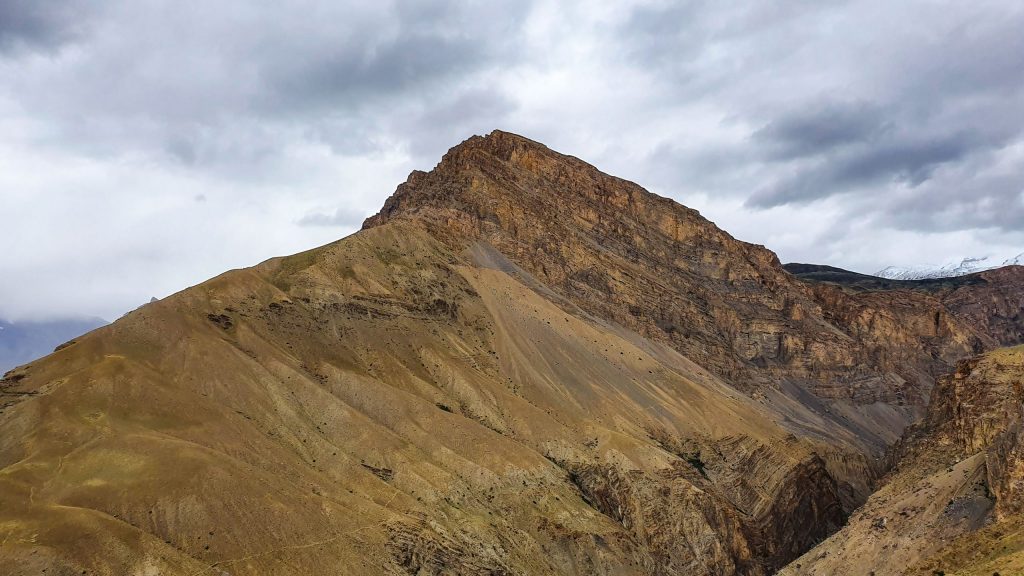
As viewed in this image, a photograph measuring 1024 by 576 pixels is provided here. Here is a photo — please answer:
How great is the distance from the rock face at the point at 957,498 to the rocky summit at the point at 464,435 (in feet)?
0.85

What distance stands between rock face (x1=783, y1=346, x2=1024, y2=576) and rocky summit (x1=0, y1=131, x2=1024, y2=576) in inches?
10.2

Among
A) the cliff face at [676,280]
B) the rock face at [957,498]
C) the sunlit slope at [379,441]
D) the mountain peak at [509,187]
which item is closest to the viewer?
the rock face at [957,498]

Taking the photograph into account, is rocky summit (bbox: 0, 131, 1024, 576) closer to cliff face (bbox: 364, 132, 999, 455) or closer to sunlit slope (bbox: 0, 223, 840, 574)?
sunlit slope (bbox: 0, 223, 840, 574)

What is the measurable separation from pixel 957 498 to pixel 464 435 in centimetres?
4386

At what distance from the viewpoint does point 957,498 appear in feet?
196

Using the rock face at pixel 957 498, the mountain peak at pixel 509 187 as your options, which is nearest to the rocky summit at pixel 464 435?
the rock face at pixel 957 498

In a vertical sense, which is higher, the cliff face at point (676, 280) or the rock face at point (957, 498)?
the cliff face at point (676, 280)

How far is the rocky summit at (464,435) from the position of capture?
189ft

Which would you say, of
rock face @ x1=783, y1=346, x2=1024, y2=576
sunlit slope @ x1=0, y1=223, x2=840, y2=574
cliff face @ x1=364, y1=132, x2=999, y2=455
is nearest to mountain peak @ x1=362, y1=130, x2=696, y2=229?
cliff face @ x1=364, y1=132, x2=999, y2=455

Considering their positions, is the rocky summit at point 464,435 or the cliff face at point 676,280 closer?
the rocky summit at point 464,435

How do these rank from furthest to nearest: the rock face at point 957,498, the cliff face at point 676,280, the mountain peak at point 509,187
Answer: the mountain peak at point 509,187 < the cliff face at point 676,280 < the rock face at point 957,498

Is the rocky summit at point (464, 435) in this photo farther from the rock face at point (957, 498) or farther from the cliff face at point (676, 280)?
the cliff face at point (676, 280)

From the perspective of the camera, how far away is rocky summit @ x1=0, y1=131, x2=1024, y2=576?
57.7m

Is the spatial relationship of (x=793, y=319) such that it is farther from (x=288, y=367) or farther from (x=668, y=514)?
(x=288, y=367)
